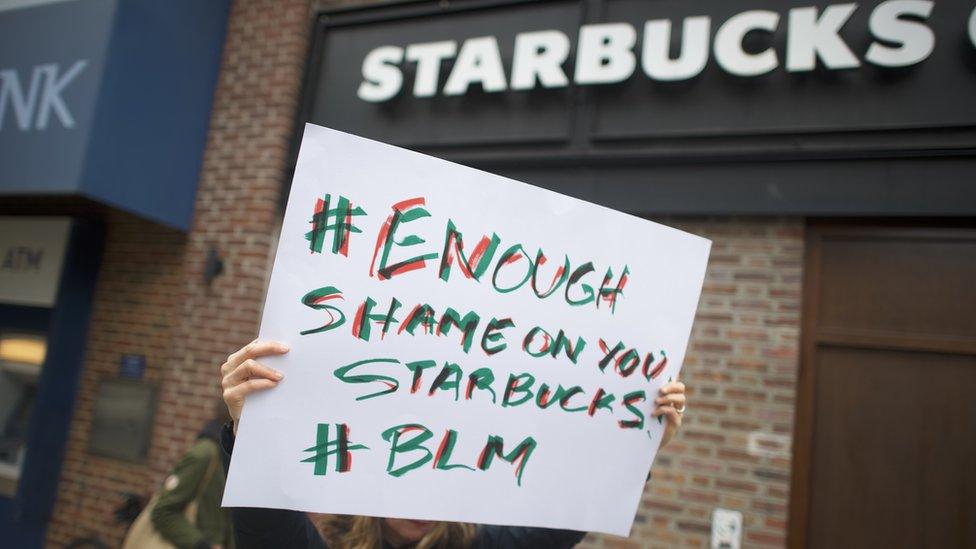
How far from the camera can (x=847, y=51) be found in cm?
353

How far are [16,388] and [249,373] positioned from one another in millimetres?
5046

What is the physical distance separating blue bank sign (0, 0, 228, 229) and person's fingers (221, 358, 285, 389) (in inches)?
128

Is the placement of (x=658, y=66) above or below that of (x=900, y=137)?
above

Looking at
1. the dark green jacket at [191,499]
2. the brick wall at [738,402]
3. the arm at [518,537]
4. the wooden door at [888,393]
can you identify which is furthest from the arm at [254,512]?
the wooden door at [888,393]

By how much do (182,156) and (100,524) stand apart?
2867 millimetres

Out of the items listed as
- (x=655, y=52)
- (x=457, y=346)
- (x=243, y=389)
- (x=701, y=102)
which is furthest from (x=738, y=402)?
(x=243, y=389)

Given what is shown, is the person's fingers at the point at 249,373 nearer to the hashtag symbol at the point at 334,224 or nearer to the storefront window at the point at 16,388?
the hashtag symbol at the point at 334,224

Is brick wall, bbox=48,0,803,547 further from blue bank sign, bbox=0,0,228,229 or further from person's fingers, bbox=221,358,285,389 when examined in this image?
person's fingers, bbox=221,358,285,389

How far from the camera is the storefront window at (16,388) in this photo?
5.04m

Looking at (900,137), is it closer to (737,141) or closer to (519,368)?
(737,141)

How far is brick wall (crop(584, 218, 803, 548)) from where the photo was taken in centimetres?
342

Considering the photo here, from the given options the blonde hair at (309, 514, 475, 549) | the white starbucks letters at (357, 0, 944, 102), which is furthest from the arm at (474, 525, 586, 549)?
the white starbucks letters at (357, 0, 944, 102)

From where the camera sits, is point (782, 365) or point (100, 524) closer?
point (782, 365)

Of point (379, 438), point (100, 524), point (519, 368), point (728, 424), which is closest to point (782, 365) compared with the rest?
point (728, 424)
